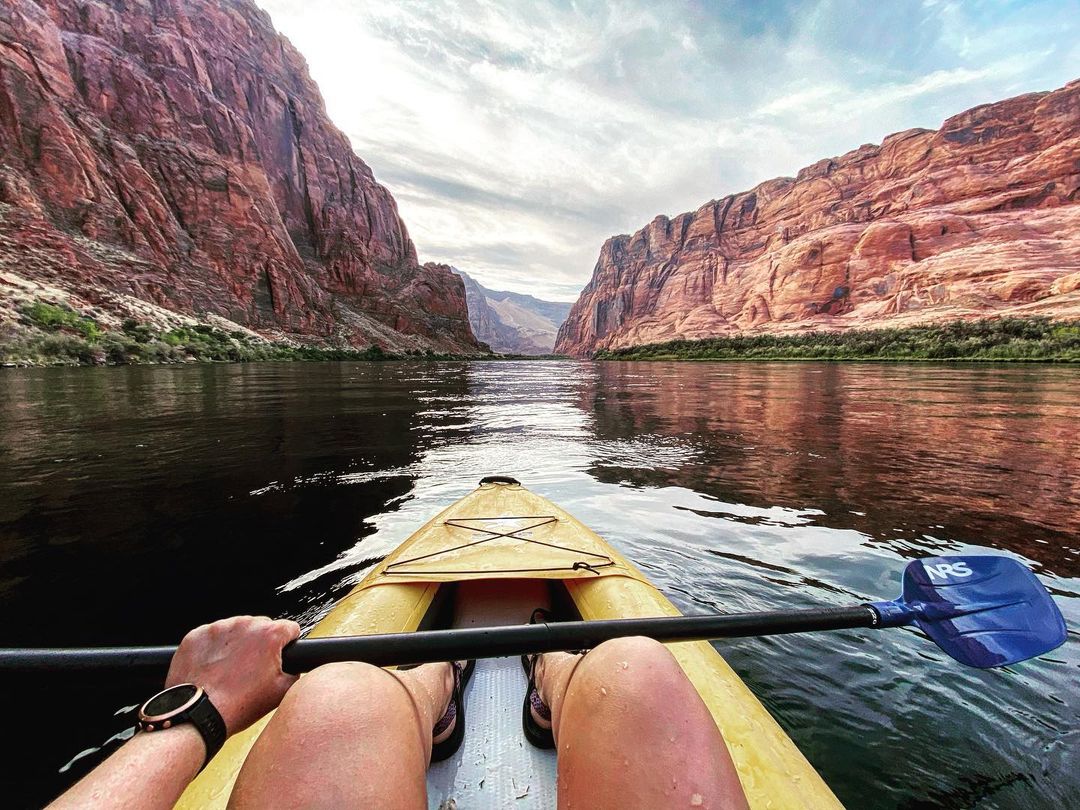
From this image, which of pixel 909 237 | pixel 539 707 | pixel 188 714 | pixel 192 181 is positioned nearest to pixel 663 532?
pixel 539 707

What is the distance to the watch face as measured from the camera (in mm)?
1409

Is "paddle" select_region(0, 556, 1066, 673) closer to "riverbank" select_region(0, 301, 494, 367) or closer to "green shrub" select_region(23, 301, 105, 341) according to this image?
"riverbank" select_region(0, 301, 494, 367)

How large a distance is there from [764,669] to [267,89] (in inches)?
5207

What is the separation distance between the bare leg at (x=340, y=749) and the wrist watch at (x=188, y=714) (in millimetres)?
468

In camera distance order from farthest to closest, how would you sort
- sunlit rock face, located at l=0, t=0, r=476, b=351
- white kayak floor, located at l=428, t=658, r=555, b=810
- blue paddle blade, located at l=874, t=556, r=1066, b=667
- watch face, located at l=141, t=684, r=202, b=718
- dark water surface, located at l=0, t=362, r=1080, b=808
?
sunlit rock face, located at l=0, t=0, r=476, b=351, blue paddle blade, located at l=874, t=556, r=1066, b=667, dark water surface, located at l=0, t=362, r=1080, b=808, white kayak floor, located at l=428, t=658, r=555, b=810, watch face, located at l=141, t=684, r=202, b=718

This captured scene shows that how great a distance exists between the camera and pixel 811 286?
Result: 91562 millimetres

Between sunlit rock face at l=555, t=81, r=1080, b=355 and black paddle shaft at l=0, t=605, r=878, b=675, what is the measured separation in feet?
225

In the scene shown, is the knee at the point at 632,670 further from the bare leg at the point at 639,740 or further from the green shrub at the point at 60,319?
the green shrub at the point at 60,319

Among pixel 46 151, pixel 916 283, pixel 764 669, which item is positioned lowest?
pixel 764 669

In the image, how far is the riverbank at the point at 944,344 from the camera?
36750mm

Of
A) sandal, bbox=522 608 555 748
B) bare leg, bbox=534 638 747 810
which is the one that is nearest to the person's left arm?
sandal, bbox=522 608 555 748

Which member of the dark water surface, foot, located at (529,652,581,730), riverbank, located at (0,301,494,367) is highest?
riverbank, located at (0,301,494,367)

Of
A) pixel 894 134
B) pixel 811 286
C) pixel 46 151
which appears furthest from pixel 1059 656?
pixel 894 134

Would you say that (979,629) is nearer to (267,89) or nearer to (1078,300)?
(1078,300)
